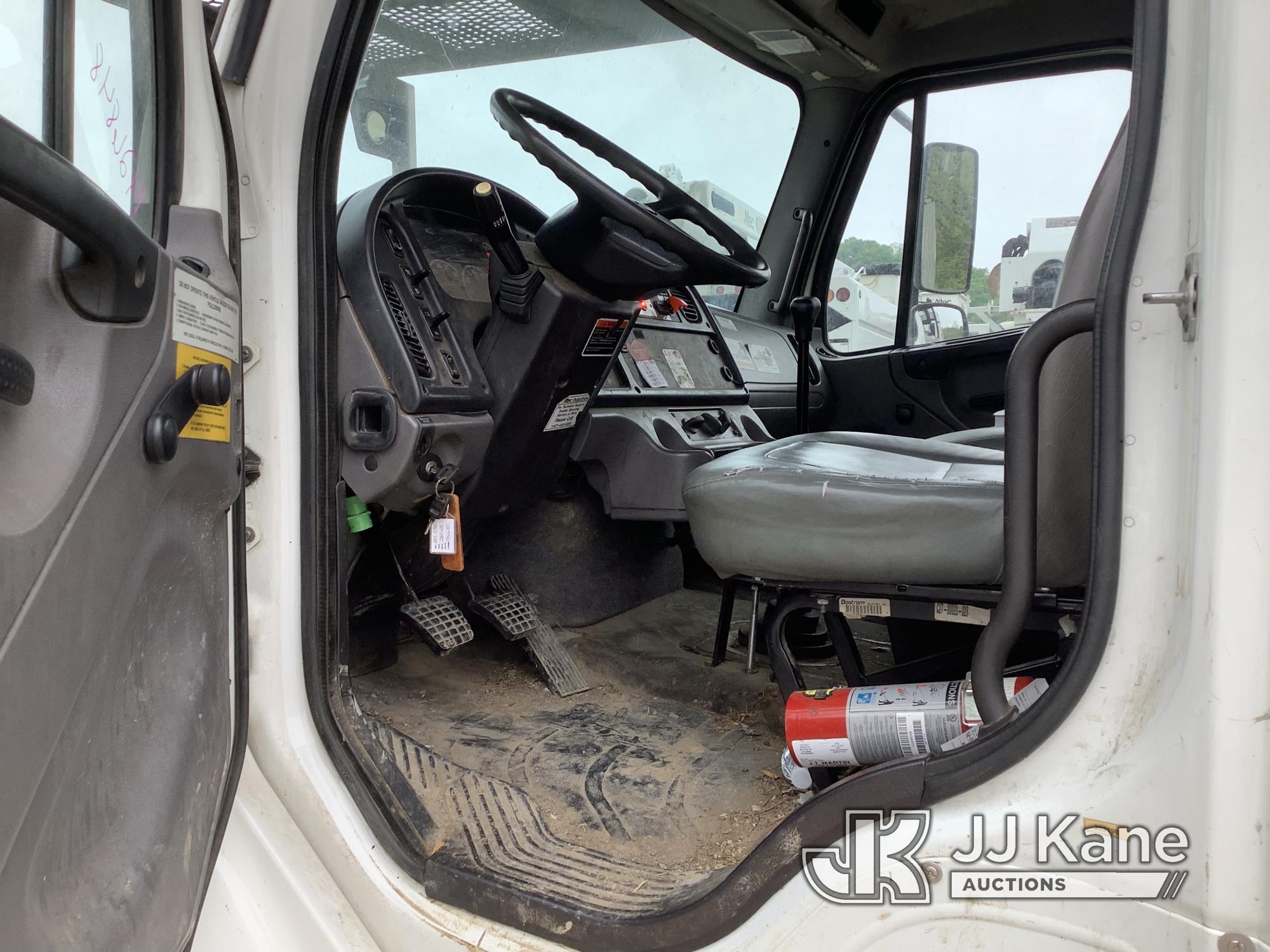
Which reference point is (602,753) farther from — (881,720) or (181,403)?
(181,403)

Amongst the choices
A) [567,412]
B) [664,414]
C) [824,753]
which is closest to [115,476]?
[824,753]

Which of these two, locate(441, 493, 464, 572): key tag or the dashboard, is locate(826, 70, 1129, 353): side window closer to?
the dashboard

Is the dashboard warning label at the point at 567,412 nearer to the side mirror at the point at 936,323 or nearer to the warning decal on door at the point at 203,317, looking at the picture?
the warning decal on door at the point at 203,317

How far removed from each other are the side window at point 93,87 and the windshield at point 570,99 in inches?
31.7

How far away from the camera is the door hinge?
0.65 metres

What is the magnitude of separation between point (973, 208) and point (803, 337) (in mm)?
700

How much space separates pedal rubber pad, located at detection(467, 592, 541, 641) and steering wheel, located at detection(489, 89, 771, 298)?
2.22ft

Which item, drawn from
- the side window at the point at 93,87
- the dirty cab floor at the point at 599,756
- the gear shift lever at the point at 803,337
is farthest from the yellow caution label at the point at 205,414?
the gear shift lever at the point at 803,337

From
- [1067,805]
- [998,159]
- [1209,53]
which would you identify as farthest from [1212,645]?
[998,159]

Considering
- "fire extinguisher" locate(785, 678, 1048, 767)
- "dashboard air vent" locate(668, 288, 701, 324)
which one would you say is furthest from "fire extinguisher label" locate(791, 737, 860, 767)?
"dashboard air vent" locate(668, 288, 701, 324)

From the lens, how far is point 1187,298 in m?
0.66

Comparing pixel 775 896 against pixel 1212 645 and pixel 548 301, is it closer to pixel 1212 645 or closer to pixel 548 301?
pixel 1212 645

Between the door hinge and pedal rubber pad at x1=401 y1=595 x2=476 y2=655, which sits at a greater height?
the door hinge

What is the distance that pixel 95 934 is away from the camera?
839mm
